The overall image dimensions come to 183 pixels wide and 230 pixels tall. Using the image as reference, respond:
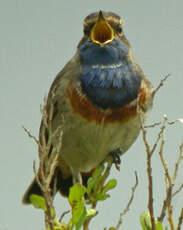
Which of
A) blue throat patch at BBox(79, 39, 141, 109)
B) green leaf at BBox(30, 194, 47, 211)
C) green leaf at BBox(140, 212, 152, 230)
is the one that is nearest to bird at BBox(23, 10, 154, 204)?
blue throat patch at BBox(79, 39, 141, 109)

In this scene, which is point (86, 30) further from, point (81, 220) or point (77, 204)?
point (81, 220)

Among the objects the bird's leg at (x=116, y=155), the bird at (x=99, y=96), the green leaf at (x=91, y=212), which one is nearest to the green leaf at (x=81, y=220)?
the green leaf at (x=91, y=212)

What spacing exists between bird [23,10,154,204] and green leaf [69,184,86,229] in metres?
1.30

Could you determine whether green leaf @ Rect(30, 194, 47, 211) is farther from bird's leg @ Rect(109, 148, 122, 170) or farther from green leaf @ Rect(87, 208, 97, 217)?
bird's leg @ Rect(109, 148, 122, 170)

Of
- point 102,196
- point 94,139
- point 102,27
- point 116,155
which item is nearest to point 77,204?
point 102,196

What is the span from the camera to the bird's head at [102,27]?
4805mm

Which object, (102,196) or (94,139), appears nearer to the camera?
(102,196)

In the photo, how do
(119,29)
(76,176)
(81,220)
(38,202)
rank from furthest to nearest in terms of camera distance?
(76,176)
(119,29)
(38,202)
(81,220)

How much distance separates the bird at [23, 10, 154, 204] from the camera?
15.0 feet

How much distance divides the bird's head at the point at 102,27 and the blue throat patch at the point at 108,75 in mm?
63

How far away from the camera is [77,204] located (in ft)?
9.96

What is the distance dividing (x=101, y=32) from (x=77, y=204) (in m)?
2.26

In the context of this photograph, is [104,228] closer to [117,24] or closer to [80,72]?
[80,72]

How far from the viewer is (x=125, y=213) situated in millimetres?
2965
